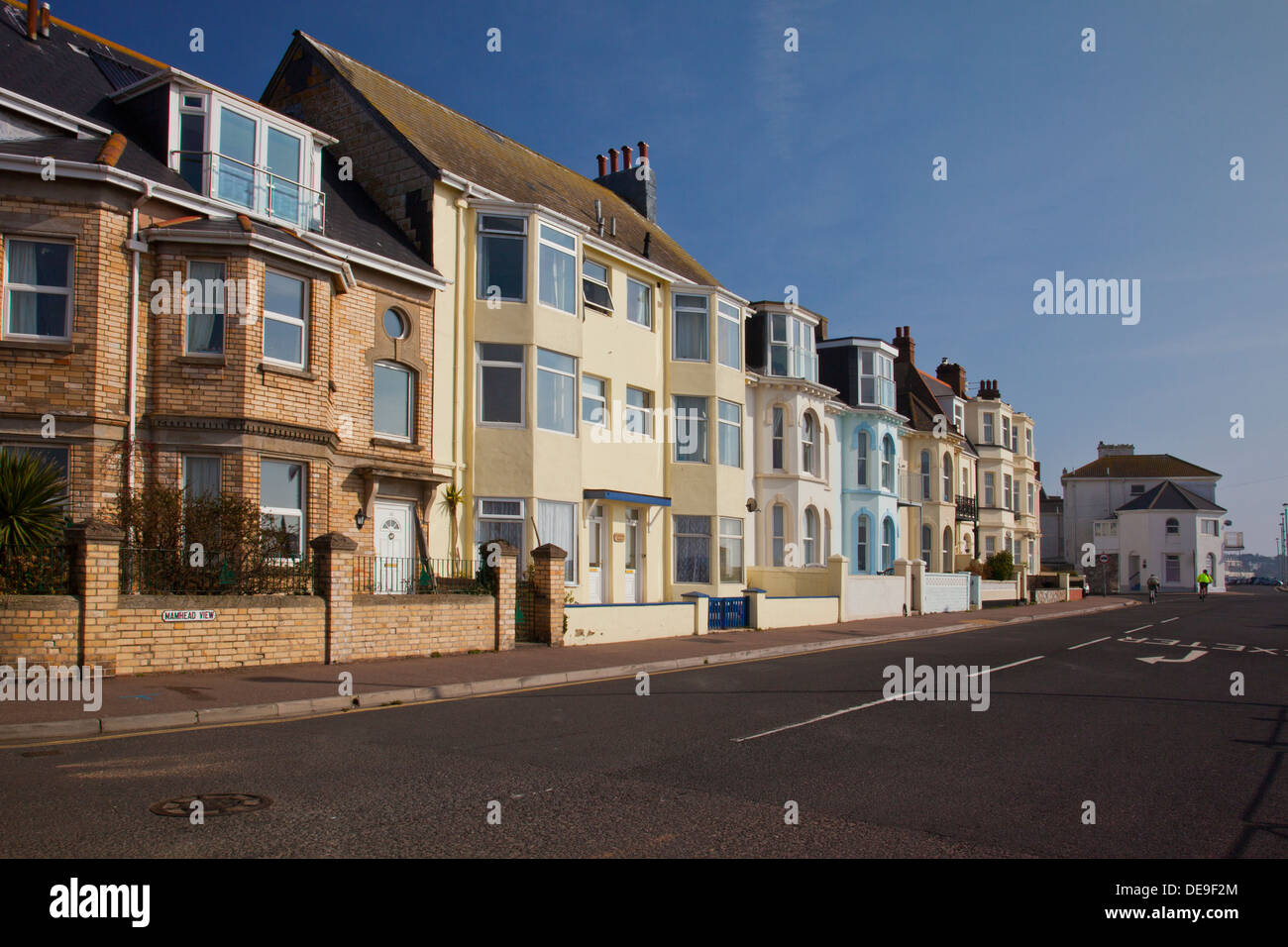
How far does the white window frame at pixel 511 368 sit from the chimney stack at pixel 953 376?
36564 millimetres

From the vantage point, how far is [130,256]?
16.2 m

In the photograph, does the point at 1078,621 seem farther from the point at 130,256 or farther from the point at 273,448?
the point at 130,256

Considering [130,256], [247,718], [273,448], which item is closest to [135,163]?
[130,256]

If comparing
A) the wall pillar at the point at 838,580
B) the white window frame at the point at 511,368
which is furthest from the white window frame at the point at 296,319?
the wall pillar at the point at 838,580

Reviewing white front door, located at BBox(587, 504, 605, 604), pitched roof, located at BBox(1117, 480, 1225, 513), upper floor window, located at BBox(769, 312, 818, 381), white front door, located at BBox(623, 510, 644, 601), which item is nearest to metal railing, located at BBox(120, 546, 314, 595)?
white front door, located at BBox(587, 504, 605, 604)

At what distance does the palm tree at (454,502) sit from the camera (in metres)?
20.8

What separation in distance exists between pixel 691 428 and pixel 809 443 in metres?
7.51

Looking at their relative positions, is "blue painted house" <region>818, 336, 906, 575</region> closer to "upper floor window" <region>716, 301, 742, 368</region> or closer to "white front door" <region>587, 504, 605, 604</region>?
"upper floor window" <region>716, 301, 742, 368</region>

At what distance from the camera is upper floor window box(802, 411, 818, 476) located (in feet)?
110

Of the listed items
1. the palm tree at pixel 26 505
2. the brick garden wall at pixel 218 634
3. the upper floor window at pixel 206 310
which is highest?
the upper floor window at pixel 206 310

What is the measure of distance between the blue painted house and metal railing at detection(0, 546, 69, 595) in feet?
89.8

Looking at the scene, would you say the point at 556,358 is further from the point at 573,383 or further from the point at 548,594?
the point at 548,594

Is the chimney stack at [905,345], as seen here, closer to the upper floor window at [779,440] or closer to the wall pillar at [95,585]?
the upper floor window at [779,440]

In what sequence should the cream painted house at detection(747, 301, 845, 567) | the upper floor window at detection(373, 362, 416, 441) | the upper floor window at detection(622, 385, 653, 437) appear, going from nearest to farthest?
the upper floor window at detection(373, 362, 416, 441) → the upper floor window at detection(622, 385, 653, 437) → the cream painted house at detection(747, 301, 845, 567)
